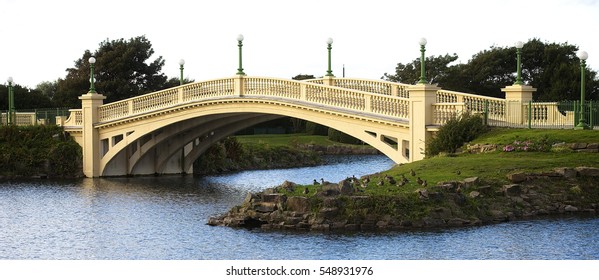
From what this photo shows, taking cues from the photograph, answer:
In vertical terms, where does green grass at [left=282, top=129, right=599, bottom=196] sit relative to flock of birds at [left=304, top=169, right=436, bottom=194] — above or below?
above

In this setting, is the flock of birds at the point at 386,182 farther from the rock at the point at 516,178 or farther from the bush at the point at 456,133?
the bush at the point at 456,133

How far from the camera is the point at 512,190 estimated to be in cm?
3119

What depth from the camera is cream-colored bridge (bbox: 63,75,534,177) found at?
38375 mm

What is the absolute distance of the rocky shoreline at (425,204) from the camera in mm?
29156

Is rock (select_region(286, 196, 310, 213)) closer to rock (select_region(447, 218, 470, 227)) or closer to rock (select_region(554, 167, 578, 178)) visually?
rock (select_region(447, 218, 470, 227))

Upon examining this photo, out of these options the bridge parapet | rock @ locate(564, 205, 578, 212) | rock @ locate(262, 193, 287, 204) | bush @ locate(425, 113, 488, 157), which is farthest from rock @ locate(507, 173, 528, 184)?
the bridge parapet

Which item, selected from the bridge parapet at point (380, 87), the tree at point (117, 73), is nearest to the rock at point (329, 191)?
the bridge parapet at point (380, 87)

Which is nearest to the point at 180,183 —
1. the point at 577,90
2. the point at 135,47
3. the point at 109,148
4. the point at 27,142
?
the point at 109,148

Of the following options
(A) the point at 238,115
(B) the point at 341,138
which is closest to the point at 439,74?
(B) the point at 341,138

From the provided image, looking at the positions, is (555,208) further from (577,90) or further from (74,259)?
(577,90)

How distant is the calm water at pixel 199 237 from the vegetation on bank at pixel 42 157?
9.59 m

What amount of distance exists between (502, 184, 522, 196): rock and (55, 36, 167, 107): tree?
4438 cm

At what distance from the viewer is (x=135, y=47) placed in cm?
7494

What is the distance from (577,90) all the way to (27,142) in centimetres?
2503
